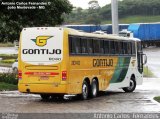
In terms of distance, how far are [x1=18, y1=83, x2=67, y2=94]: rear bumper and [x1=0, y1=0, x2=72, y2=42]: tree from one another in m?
9.34

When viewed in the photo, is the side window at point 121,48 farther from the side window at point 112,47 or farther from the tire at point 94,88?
the tire at point 94,88

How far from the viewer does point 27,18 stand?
3012 cm

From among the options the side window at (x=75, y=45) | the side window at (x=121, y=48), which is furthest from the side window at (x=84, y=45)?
the side window at (x=121, y=48)

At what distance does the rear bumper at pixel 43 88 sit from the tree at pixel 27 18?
9344mm

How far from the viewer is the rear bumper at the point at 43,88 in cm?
2006

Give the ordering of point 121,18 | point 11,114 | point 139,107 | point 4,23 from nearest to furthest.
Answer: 1. point 11,114
2. point 139,107
3. point 4,23
4. point 121,18

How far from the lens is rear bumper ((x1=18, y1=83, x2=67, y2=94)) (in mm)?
20062

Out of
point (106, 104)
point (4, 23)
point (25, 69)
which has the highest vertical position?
point (4, 23)

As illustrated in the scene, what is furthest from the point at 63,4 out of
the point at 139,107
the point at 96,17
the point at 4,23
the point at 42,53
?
the point at 96,17

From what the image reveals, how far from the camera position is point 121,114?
51.9ft

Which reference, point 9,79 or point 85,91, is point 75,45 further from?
point 9,79

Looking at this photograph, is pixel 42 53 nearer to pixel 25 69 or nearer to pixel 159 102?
pixel 25 69

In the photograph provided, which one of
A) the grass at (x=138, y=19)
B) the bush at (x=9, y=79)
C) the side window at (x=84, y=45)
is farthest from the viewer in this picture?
the grass at (x=138, y=19)

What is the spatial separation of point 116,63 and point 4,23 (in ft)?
27.0
